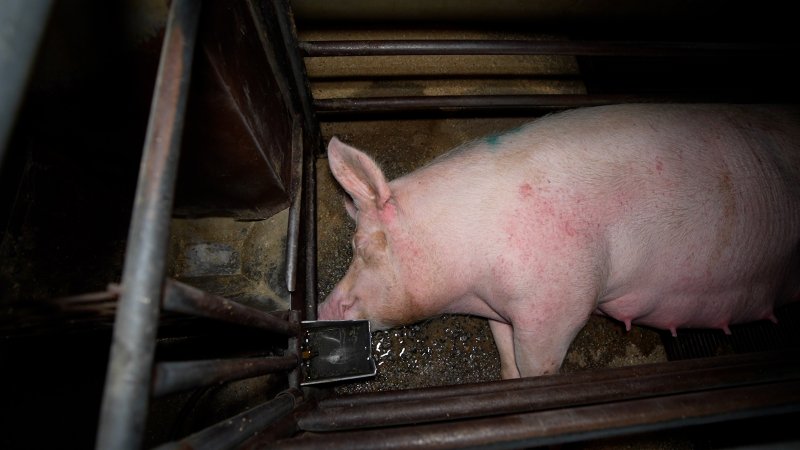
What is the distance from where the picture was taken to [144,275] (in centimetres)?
77

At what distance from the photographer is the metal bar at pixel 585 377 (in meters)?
1.68

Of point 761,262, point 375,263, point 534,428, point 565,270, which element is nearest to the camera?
point 534,428

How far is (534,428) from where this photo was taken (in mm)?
1178

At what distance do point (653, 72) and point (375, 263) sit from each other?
3299 millimetres

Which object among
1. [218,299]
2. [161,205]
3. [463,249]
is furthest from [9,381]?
[463,249]

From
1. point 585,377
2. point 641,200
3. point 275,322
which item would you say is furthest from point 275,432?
point 641,200

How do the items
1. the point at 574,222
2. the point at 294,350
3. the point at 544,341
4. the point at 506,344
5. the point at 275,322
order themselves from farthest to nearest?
the point at 506,344 < the point at 544,341 < the point at 574,222 < the point at 294,350 < the point at 275,322

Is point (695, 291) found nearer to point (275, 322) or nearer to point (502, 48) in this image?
point (502, 48)

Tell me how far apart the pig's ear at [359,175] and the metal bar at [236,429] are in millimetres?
1035

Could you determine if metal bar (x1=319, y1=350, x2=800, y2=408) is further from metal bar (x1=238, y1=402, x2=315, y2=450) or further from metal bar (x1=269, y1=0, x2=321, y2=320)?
metal bar (x1=269, y1=0, x2=321, y2=320)

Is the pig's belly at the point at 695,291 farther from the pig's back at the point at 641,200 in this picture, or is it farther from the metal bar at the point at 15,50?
the metal bar at the point at 15,50

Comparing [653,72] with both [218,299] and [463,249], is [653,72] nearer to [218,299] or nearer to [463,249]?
[463,249]

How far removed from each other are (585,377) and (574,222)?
75 centimetres

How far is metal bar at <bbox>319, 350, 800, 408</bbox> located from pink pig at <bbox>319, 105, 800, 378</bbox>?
1.31ft
